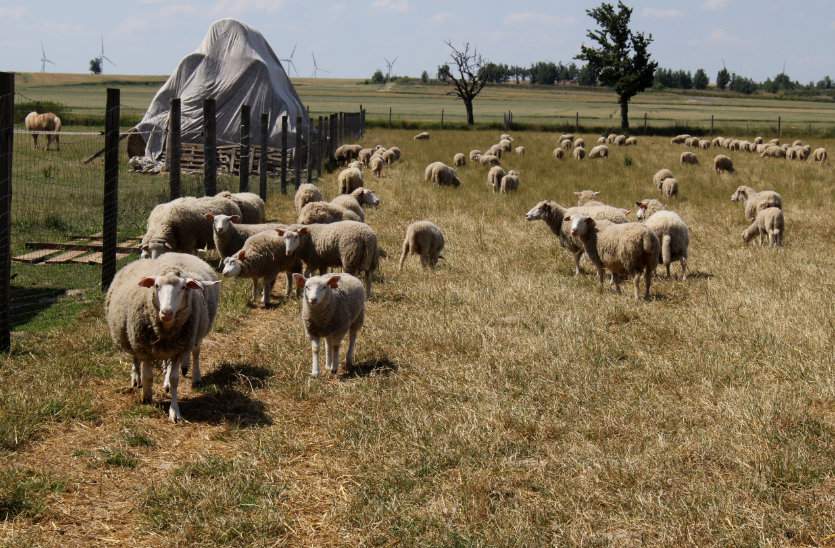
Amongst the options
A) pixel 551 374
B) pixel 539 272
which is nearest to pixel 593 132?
pixel 539 272

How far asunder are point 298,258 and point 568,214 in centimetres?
417

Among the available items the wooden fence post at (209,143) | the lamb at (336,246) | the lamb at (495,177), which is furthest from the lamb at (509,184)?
the lamb at (336,246)

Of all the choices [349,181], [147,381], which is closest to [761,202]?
[349,181]

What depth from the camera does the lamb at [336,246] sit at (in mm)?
10266

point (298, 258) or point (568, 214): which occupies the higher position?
point (568, 214)

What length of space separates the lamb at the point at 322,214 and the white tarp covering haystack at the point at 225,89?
15.9m

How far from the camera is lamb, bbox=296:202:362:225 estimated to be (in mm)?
12461

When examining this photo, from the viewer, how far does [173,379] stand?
21.6 feet

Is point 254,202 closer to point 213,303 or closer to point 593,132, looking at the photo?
point 213,303

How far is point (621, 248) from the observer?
11141 millimetres

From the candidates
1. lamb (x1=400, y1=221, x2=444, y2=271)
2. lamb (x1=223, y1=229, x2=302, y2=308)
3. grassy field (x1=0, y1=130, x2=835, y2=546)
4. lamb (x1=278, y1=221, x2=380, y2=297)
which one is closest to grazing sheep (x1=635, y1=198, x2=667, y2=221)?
grassy field (x1=0, y1=130, x2=835, y2=546)

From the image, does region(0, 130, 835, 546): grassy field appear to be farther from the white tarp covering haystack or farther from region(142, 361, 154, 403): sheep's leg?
the white tarp covering haystack

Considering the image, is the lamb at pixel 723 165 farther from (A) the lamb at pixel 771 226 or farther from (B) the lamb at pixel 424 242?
(B) the lamb at pixel 424 242

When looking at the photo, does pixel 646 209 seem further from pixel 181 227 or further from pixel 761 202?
pixel 181 227
